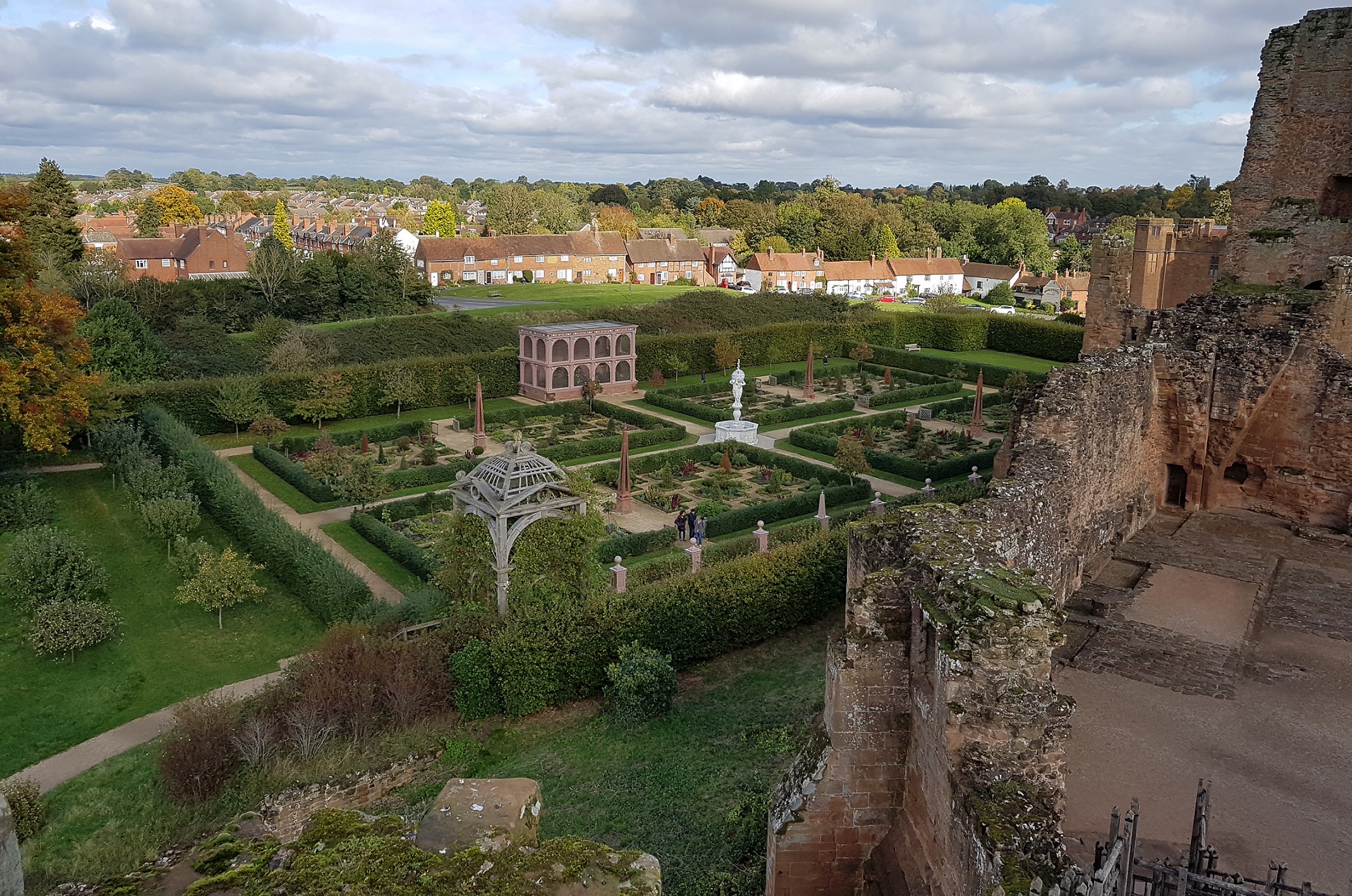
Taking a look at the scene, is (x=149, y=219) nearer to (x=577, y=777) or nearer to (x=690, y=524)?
(x=690, y=524)

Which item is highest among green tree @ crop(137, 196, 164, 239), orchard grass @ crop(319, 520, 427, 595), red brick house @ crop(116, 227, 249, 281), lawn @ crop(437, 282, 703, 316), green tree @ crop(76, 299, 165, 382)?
green tree @ crop(137, 196, 164, 239)

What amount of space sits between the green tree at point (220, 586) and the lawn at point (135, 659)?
1.11 feet

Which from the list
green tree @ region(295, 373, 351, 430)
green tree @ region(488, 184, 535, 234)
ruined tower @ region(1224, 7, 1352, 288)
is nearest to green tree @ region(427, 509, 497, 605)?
green tree @ region(295, 373, 351, 430)

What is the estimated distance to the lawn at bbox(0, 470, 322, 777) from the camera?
1403 centimetres

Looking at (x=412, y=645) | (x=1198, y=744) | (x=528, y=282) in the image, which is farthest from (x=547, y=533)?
(x=528, y=282)

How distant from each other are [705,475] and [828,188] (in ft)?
→ 282

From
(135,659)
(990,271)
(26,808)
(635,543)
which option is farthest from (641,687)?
(990,271)

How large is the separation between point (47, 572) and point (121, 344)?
18.6 m

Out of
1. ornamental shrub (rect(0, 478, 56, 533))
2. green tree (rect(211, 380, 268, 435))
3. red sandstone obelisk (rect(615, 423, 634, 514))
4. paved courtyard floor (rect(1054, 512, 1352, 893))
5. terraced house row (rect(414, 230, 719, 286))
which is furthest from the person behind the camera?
terraced house row (rect(414, 230, 719, 286))

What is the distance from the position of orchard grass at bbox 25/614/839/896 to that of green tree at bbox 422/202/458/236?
93.8 meters

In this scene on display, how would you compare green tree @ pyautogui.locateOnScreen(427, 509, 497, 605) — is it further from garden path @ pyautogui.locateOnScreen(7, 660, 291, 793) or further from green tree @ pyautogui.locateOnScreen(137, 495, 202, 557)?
green tree @ pyautogui.locateOnScreen(137, 495, 202, 557)

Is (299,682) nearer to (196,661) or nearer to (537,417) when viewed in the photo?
(196,661)

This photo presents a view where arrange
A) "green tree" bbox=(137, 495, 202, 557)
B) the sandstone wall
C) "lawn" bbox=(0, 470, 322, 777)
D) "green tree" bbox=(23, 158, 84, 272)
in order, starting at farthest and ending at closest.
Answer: "green tree" bbox=(23, 158, 84, 272) < "green tree" bbox=(137, 495, 202, 557) < "lawn" bbox=(0, 470, 322, 777) < the sandstone wall

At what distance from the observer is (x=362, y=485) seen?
78.0 ft
